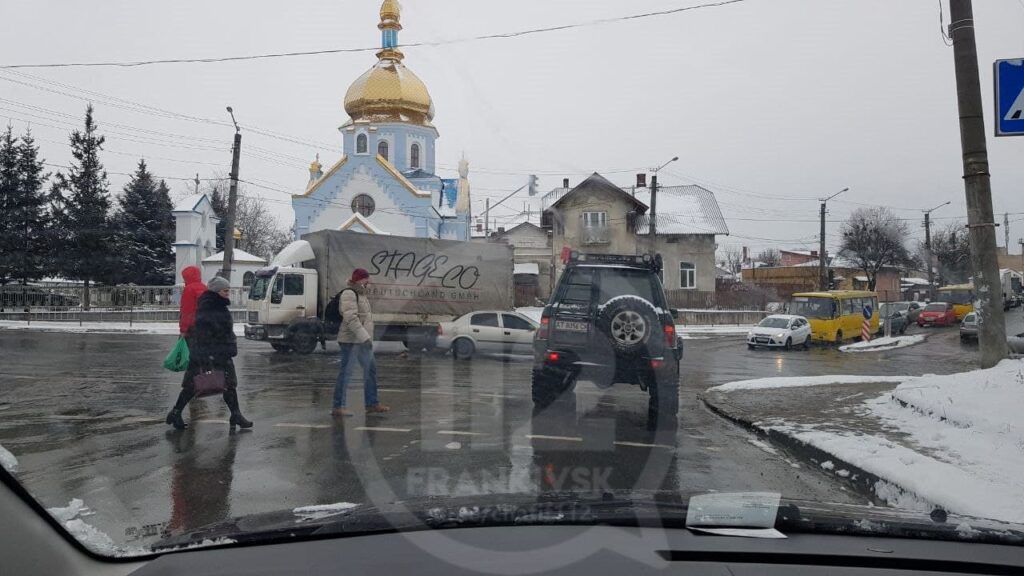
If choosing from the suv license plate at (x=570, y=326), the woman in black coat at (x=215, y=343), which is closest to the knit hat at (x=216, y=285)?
the woman in black coat at (x=215, y=343)

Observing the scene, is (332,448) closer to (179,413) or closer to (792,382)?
(179,413)

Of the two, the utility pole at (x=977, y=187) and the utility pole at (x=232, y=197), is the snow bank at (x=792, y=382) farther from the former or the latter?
the utility pole at (x=232, y=197)

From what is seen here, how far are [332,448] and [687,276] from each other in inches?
1634

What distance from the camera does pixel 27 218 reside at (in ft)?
125

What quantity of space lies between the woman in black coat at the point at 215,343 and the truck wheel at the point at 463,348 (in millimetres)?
11259

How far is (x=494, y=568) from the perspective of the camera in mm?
2078

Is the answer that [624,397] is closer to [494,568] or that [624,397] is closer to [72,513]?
[72,513]

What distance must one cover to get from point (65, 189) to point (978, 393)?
44922 mm

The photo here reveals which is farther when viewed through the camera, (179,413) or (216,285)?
(216,285)

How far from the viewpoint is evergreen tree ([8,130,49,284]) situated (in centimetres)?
3775

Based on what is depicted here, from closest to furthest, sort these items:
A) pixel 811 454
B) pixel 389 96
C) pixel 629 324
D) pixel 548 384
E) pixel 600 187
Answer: pixel 811 454, pixel 629 324, pixel 548 384, pixel 600 187, pixel 389 96

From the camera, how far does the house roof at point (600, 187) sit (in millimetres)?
35125

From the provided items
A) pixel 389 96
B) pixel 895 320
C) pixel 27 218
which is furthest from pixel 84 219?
pixel 895 320

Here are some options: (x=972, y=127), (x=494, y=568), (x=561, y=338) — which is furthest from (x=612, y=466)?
(x=972, y=127)
